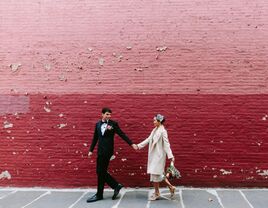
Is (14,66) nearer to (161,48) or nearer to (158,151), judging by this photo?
(161,48)

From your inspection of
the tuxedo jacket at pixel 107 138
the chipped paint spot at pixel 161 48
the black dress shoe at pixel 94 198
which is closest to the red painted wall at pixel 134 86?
the chipped paint spot at pixel 161 48

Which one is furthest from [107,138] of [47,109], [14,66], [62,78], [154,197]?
[14,66]

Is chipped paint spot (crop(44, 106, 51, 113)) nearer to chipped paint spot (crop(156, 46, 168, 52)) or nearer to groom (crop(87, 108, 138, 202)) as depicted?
groom (crop(87, 108, 138, 202))

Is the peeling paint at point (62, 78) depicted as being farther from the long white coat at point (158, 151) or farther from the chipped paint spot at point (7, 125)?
the long white coat at point (158, 151)

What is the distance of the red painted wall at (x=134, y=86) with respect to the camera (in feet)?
28.1

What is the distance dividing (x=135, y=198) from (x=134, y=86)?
102 inches

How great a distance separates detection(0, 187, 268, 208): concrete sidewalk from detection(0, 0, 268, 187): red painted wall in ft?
0.92

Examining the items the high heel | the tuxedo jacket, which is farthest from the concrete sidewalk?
the tuxedo jacket

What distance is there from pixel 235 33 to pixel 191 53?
3.73 ft

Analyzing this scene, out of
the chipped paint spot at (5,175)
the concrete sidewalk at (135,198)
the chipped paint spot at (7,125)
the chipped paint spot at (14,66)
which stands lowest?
the concrete sidewalk at (135,198)

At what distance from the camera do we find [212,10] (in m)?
8.90

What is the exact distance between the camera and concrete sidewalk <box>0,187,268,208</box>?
724cm

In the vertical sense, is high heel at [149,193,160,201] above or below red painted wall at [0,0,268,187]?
below

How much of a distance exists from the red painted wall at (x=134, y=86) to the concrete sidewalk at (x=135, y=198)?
0.92ft
